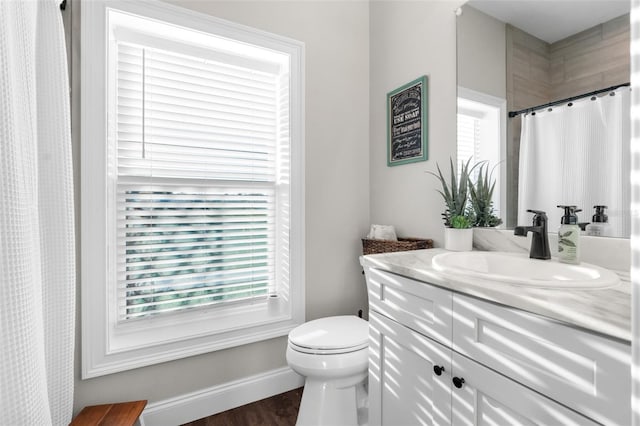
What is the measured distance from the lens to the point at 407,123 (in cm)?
179

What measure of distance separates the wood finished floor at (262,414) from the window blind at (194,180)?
57cm

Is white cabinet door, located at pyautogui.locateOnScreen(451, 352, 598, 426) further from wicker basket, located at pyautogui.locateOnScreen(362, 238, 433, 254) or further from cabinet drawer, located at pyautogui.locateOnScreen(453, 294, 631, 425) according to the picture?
wicker basket, located at pyautogui.locateOnScreen(362, 238, 433, 254)

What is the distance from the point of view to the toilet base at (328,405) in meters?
1.36

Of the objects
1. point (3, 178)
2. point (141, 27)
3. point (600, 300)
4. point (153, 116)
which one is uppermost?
point (141, 27)

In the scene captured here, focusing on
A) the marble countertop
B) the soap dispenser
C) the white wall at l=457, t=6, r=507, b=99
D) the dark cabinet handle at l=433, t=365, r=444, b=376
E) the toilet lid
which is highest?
the white wall at l=457, t=6, r=507, b=99

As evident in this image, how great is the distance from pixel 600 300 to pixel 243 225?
1565mm

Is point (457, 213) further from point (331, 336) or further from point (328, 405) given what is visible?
point (328, 405)

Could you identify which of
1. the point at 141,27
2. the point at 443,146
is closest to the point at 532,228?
the point at 443,146

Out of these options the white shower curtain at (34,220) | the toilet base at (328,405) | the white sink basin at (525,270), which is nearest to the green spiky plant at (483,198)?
the white sink basin at (525,270)

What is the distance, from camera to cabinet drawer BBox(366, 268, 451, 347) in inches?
35.6

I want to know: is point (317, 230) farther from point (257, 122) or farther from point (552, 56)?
point (552, 56)

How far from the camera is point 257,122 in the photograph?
183 cm

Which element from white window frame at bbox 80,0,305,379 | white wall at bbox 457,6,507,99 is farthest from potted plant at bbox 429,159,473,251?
white window frame at bbox 80,0,305,379

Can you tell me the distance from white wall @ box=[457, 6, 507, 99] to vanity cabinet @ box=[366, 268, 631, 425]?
983 millimetres
